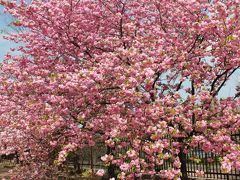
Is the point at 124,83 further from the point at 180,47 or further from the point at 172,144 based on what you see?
the point at 180,47

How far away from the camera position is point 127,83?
7773 mm

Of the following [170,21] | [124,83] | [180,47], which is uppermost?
[170,21]

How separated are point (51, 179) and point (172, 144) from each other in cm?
620

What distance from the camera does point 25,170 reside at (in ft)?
41.8

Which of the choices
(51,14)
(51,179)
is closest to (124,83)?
(51,14)

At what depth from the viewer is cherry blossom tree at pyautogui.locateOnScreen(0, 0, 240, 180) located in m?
8.04

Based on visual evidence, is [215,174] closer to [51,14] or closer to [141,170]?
[141,170]

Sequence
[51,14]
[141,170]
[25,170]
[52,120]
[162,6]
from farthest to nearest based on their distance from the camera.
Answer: [25,170] → [162,6] → [51,14] → [52,120] → [141,170]

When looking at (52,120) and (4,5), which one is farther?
(4,5)

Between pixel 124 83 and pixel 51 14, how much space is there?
420cm

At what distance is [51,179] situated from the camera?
12758 millimetres

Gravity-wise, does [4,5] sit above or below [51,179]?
above

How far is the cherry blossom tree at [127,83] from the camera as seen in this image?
8.04 metres

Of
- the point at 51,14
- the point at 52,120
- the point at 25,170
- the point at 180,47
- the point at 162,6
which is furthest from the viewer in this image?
the point at 25,170
